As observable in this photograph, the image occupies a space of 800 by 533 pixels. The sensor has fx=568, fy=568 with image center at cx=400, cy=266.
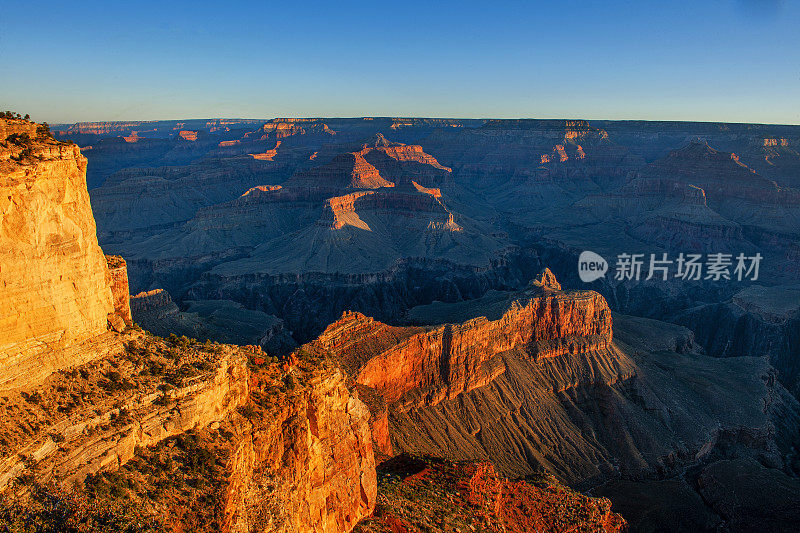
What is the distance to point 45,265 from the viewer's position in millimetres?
18141

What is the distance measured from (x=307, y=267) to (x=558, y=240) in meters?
72.3

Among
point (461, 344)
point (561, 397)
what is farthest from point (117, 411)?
point (561, 397)

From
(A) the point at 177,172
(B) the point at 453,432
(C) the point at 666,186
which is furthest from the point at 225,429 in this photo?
(A) the point at 177,172

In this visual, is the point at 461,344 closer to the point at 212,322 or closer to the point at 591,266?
the point at 212,322

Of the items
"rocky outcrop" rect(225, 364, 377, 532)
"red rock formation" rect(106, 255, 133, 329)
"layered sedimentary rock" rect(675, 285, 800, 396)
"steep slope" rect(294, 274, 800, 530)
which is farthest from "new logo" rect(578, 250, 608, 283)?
"red rock formation" rect(106, 255, 133, 329)

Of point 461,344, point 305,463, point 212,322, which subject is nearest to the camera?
point 305,463

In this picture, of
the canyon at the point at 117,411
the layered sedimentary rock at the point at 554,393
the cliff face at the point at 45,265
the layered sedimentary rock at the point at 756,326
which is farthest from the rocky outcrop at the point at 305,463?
the layered sedimentary rock at the point at 756,326

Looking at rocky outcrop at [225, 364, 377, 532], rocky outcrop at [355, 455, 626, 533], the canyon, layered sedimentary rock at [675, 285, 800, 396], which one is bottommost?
layered sedimentary rock at [675, 285, 800, 396]

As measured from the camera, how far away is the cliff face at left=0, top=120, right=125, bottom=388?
17.1 meters

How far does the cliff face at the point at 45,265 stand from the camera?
1709 centimetres

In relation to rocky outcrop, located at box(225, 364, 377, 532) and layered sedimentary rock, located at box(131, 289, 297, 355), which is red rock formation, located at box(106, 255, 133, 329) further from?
layered sedimentary rock, located at box(131, 289, 297, 355)

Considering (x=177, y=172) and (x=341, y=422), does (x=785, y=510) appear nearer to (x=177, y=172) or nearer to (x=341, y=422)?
(x=341, y=422)

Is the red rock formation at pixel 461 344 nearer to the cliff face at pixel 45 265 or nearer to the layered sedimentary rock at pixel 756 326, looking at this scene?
the cliff face at pixel 45 265

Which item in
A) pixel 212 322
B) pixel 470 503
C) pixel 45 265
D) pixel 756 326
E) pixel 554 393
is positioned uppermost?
pixel 45 265
